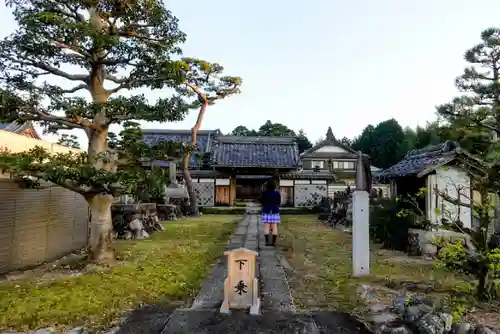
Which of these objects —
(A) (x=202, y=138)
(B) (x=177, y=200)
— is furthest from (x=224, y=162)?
(A) (x=202, y=138)

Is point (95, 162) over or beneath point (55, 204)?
over

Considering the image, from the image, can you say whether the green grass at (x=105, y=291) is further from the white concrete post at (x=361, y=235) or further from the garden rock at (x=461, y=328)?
the garden rock at (x=461, y=328)

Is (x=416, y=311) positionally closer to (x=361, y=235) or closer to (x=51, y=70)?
(x=361, y=235)

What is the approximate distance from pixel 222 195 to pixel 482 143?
17.2 meters

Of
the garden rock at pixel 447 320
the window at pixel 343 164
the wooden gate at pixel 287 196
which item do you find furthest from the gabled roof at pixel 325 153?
the garden rock at pixel 447 320

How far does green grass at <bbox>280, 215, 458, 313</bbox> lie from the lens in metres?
4.95

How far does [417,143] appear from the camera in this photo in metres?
36.8

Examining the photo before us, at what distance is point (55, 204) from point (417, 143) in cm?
3610

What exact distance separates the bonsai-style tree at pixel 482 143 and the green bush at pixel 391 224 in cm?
177

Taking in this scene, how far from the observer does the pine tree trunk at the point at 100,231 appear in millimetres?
6707

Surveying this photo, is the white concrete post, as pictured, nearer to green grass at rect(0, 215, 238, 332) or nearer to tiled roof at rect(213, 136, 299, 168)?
green grass at rect(0, 215, 238, 332)

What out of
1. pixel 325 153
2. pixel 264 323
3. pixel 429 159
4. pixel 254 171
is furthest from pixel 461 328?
pixel 325 153

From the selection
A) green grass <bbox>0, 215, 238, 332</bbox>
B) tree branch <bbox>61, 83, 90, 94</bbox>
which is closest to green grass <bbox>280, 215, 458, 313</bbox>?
green grass <bbox>0, 215, 238, 332</bbox>

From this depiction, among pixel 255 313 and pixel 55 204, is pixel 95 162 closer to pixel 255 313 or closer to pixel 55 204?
pixel 55 204
